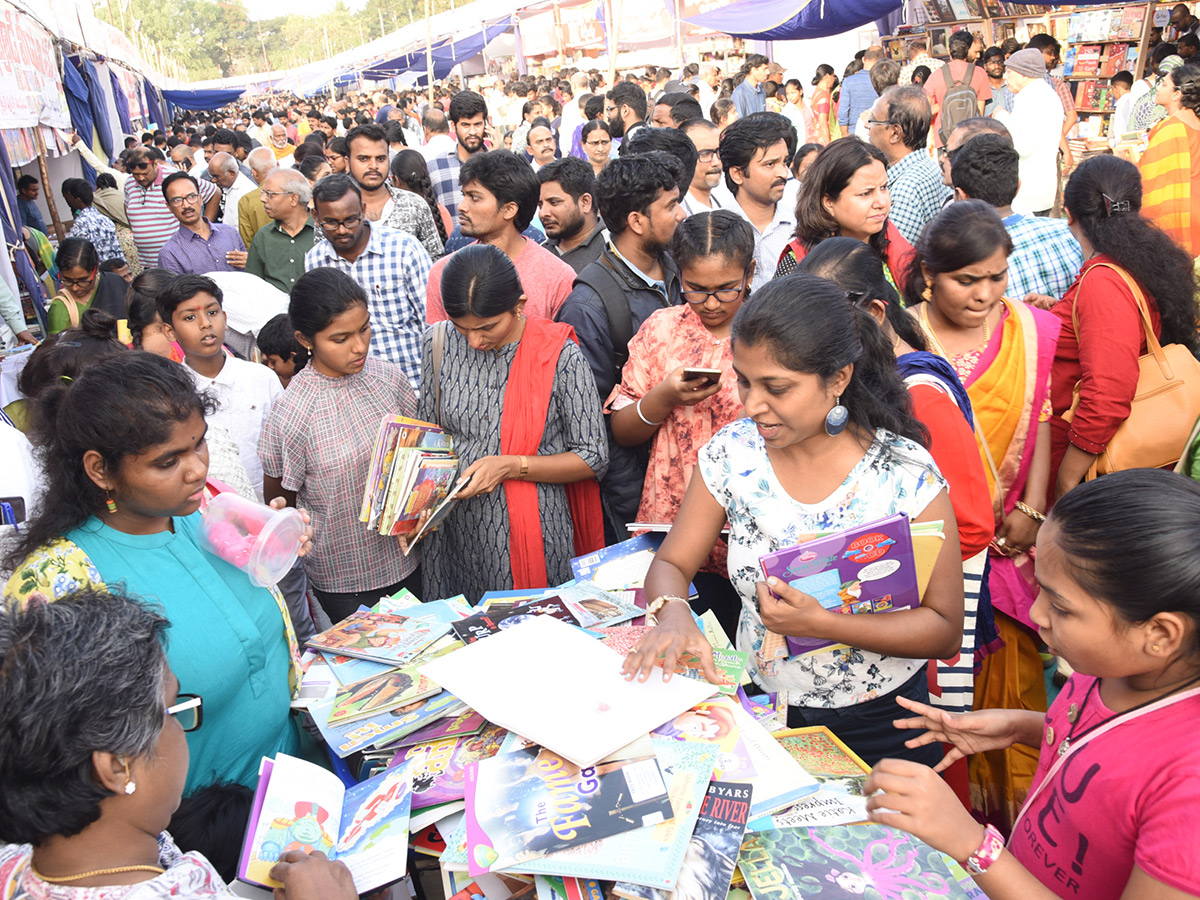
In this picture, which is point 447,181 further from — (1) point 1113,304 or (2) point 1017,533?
(2) point 1017,533

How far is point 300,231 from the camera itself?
5059 mm

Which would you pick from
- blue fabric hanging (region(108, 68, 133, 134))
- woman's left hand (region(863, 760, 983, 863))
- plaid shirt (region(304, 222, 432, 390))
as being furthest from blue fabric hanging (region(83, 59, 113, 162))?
woman's left hand (region(863, 760, 983, 863))

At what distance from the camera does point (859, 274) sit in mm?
2062

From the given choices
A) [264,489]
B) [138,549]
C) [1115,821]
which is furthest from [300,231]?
[1115,821]

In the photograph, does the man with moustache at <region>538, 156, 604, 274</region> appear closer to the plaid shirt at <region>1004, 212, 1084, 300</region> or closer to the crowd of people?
the crowd of people

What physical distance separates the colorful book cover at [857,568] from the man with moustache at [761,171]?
7.35 ft

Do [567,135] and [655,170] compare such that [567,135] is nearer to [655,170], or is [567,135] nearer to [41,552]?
[655,170]

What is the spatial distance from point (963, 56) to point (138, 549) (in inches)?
369

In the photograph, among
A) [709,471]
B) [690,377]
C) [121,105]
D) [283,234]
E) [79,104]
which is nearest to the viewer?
[709,471]

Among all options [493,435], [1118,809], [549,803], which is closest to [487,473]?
[493,435]

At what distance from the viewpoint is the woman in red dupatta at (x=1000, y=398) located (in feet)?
7.61

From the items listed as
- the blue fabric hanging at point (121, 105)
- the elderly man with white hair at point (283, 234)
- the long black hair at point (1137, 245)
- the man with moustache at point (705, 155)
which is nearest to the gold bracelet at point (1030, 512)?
the long black hair at point (1137, 245)

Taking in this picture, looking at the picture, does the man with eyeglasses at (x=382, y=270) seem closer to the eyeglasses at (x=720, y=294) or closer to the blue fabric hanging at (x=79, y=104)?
the eyeglasses at (x=720, y=294)

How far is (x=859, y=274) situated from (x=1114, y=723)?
4.00 feet
